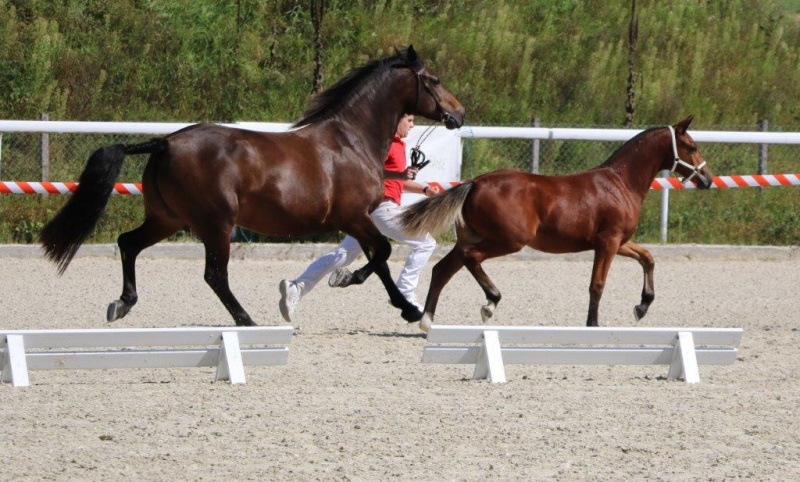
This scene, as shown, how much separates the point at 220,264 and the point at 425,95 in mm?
2121

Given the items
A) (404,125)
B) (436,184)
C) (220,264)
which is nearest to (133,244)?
(220,264)

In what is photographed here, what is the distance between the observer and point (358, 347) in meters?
9.16

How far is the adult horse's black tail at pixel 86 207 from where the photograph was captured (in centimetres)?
906

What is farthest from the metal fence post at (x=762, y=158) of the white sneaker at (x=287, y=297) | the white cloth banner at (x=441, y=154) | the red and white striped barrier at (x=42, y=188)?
the white sneaker at (x=287, y=297)

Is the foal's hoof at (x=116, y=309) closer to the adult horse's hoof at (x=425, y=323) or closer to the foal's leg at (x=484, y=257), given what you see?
the adult horse's hoof at (x=425, y=323)

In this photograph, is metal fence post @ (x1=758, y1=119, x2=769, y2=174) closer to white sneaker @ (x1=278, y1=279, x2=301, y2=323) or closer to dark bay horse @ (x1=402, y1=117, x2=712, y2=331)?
dark bay horse @ (x1=402, y1=117, x2=712, y2=331)

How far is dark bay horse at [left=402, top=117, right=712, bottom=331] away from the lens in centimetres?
957

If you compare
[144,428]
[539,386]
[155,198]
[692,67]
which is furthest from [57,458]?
[692,67]

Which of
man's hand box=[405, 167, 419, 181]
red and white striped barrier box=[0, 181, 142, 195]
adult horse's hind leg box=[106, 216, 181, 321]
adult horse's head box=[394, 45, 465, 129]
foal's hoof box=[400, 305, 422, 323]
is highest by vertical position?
adult horse's head box=[394, 45, 465, 129]

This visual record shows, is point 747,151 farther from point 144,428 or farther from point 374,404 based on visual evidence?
point 144,428

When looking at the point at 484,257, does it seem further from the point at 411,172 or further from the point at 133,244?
the point at 133,244

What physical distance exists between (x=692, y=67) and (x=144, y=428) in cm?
1710

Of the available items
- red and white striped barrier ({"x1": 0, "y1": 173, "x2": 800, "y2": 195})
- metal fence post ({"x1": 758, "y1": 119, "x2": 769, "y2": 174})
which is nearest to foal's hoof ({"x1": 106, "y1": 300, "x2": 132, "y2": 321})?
red and white striped barrier ({"x1": 0, "y1": 173, "x2": 800, "y2": 195})

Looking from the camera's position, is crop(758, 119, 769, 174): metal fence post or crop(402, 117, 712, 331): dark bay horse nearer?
crop(402, 117, 712, 331): dark bay horse
